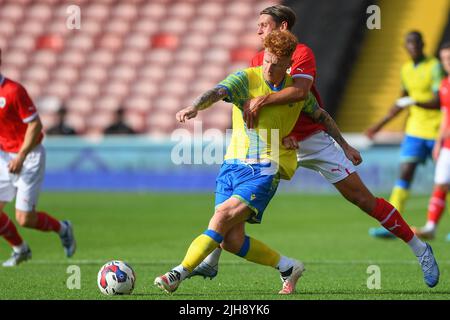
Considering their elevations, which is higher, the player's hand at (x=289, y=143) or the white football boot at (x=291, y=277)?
the player's hand at (x=289, y=143)

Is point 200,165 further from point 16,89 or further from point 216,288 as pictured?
point 216,288

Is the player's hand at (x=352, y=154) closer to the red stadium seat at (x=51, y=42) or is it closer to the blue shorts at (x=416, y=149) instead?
the blue shorts at (x=416, y=149)

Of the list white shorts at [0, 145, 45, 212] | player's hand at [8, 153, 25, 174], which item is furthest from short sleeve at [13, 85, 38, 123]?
white shorts at [0, 145, 45, 212]

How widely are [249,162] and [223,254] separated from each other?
13.1 feet

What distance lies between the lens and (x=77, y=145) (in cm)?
2030

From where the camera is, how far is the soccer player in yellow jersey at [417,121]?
12484 mm

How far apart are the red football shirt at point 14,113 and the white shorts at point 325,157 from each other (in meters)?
2.87

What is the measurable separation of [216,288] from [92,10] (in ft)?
67.4

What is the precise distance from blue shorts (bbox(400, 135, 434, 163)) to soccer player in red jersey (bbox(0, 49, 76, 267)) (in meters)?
4.79

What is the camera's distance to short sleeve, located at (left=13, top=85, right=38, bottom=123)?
31.0 feet

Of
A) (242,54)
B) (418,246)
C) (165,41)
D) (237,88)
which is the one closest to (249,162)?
(237,88)

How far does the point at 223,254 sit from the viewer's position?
1105 cm

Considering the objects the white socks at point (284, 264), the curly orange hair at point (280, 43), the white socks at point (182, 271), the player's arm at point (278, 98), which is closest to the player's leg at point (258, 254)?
the white socks at point (284, 264)

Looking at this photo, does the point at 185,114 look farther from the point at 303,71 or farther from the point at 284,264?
the point at 284,264
